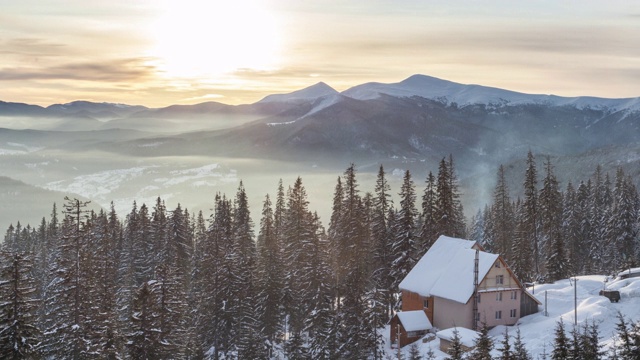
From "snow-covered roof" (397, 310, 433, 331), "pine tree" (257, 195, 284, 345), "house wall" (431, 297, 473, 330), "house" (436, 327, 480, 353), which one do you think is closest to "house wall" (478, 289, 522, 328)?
"house wall" (431, 297, 473, 330)

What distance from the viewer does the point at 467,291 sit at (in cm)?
5531

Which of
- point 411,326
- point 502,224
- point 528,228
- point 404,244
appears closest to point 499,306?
point 411,326

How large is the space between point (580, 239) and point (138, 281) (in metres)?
66.8

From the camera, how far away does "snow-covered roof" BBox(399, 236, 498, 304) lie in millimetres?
56156

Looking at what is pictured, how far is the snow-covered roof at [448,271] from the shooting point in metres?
56.2

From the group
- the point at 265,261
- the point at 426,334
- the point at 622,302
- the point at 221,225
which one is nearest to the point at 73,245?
the point at 265,261

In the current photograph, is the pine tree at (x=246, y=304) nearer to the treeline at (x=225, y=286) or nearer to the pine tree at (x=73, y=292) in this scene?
the treeline at (x=225, y=286)

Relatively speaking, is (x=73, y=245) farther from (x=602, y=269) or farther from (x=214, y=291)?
(x=602, y=269)

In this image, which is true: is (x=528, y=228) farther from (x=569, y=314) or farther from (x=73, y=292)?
(x=73, y=292)

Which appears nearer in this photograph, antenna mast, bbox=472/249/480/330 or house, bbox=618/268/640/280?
antenna mast, bbox=472/249/480/330

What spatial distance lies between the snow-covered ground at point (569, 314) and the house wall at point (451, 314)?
7.70 feet

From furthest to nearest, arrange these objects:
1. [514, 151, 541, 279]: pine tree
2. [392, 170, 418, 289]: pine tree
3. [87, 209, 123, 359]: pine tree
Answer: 1. [514, 151, 541, 279]: pine tree
2. [392, 170, 418, 289]: pine tree
3. [87, 209, 123, 359]: pine tree

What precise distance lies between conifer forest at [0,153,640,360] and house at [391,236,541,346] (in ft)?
14.3

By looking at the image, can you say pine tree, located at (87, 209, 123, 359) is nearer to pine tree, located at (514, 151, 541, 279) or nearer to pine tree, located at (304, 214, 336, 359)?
pine tree, located at (304, 214, 336, 359)
